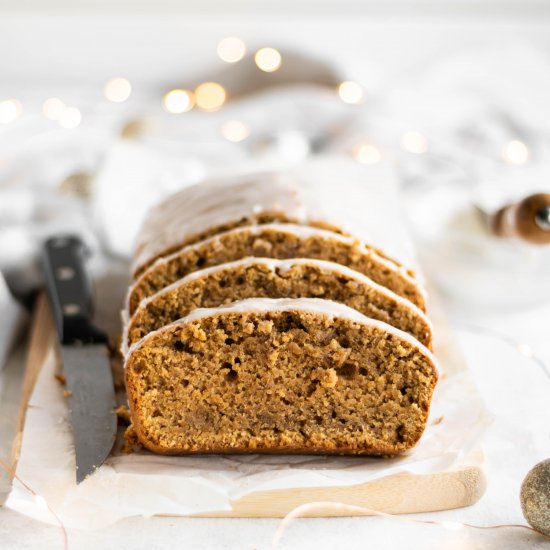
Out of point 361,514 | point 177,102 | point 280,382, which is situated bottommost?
point 177,102

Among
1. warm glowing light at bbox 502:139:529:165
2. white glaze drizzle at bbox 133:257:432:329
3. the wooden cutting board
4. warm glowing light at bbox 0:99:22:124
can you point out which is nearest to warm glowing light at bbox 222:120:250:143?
warm glowing light at bbox 0:99:22:124

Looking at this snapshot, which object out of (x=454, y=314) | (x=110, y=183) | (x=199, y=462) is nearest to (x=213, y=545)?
(x=199, y=462)

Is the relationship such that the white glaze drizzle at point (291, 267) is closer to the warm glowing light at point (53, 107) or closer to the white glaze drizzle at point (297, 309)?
the white glaze drizzle at point (297, 309)

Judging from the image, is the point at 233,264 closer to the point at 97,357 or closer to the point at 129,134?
the point at 97,357

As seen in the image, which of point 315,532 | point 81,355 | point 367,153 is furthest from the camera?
point 367,153

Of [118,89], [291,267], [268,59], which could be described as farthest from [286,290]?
[118,89]

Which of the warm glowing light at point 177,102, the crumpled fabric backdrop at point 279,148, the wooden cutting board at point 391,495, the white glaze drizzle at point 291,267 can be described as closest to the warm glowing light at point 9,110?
the crumpled fabric backdrop at point 279,148

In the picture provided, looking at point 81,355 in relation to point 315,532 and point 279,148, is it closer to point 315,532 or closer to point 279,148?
point 315,532
